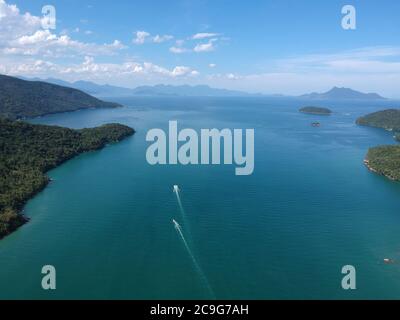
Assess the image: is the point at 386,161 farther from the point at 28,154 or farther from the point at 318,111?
the point at 318,111

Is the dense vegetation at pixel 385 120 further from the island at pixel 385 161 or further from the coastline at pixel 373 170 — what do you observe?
the coastline at pixel 373 170

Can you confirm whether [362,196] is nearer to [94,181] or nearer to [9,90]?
[94,181]

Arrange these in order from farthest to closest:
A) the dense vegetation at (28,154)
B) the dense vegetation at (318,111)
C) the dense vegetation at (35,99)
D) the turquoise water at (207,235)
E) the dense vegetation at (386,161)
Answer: the dense vegetation at (318,111), the dense vegetation at (35,99), the dense vegetation at (386,161), the dense vegetation at (28,154), the turquoise water at (207,235)

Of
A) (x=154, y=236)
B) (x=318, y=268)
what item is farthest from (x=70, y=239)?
(x=318, y=268)

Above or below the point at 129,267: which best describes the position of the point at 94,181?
above

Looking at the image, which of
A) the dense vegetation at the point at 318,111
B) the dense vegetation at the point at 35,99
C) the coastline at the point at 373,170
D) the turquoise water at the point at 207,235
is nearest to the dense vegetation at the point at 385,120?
the dense vegetation at the point at 318,111

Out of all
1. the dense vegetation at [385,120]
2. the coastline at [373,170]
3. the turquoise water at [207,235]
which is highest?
the dense vegetation at [385,120]

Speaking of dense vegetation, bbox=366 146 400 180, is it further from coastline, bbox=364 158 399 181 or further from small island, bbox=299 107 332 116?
small island, bbox=299 107 332 116

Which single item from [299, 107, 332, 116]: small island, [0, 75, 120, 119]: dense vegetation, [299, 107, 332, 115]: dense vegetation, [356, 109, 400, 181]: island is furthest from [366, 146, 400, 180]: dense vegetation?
[299, 107, 332, 115]: dense vegetation
